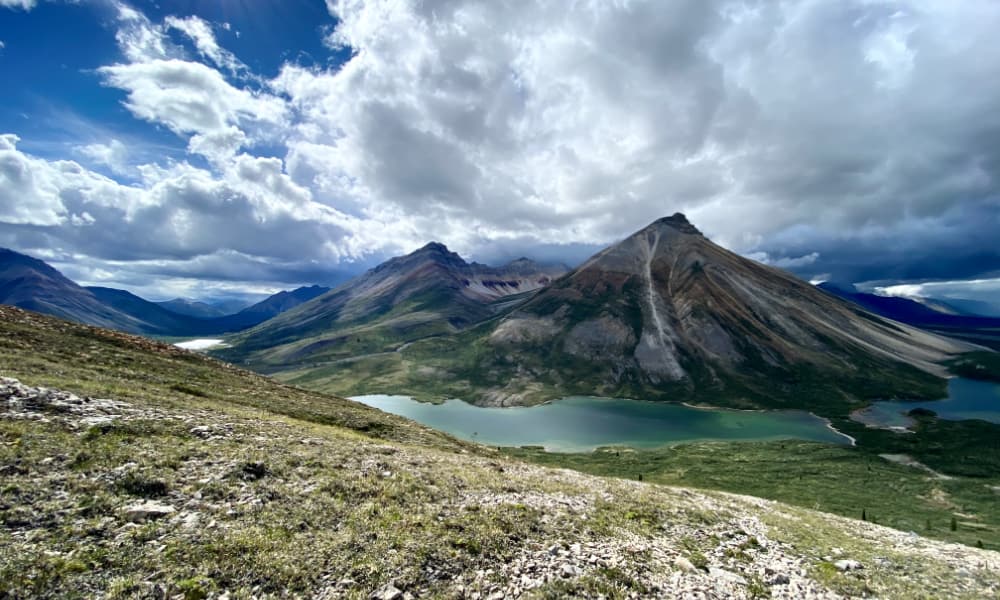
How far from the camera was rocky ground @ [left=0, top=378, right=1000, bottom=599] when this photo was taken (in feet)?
35.7

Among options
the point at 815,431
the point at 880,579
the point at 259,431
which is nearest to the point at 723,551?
the point at 880,579

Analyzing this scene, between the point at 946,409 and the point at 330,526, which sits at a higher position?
the point at 946,409

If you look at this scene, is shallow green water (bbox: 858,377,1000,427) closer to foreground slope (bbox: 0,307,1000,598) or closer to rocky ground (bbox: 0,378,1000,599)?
foreground slope (bbox: 0,307,1000,598)

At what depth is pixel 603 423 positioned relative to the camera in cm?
14712

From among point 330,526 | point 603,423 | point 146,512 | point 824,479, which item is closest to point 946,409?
point 824,479

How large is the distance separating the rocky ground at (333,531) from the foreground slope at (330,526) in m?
0.07

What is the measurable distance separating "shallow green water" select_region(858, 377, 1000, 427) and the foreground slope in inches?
6759

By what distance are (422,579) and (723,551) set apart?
15.5m

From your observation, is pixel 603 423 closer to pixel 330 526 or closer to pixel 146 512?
pixel 330 526

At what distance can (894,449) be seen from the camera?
109m

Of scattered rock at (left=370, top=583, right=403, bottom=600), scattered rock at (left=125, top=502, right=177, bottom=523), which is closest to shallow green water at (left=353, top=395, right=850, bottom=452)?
scattered rock at (left=370, top=583, right=403, bottom=600)

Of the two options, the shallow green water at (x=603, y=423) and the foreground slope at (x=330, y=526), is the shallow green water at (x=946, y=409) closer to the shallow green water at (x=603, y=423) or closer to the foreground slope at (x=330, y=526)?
the shallow green water at (x=603, y=423)

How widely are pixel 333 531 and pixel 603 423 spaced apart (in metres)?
145

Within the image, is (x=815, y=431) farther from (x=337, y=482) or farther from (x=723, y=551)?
(x=337, y=482)
